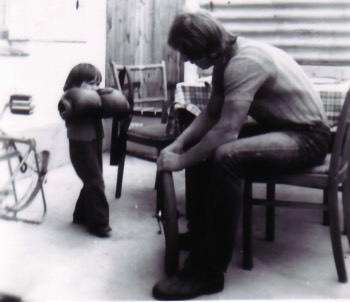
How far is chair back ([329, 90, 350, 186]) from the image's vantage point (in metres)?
2.17

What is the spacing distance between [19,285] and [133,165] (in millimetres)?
2161

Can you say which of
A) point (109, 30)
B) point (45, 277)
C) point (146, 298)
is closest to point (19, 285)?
point (45, 277)

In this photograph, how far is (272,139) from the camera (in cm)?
221

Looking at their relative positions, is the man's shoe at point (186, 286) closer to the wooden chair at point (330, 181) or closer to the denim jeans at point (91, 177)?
the wooden chair at point (330, 181)

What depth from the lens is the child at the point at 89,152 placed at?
2701 millimetres

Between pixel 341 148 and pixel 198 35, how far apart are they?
78cm

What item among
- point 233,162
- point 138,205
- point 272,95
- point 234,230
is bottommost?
point 138,205

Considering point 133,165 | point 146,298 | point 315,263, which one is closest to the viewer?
point 146,298

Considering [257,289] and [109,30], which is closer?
[257,289]

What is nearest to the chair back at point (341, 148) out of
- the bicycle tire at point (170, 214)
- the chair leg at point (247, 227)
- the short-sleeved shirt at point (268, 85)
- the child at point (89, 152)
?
the short-sleeved shirt at point (268, 85)

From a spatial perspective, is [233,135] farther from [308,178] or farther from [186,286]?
[186,286]

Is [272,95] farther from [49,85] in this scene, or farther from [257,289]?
[49,85]

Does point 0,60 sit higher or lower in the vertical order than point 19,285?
higher

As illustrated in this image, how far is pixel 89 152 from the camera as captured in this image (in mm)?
2736
